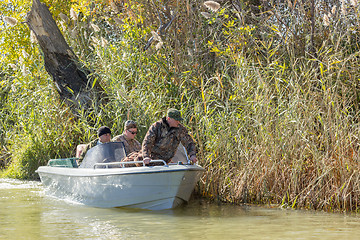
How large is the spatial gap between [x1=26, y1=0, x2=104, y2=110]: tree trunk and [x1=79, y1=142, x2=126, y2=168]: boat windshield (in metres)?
3.32

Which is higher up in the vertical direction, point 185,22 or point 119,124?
point 185,22

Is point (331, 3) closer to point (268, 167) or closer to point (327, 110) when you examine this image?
point (327, 110)

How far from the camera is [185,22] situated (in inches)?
431

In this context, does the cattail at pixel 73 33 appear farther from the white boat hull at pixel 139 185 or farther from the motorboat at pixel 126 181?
the white boat hull at pixel 139 185

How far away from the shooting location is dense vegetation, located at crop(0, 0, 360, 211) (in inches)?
306

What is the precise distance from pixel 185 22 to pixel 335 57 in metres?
3.62

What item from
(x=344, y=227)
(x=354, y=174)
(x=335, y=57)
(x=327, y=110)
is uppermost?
(x=335, y=57)

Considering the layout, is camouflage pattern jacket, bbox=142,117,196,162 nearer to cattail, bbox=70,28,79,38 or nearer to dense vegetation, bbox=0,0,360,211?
dense vegetation, bbox=0,0,360,211

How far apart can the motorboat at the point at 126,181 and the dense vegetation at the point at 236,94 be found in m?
1.02

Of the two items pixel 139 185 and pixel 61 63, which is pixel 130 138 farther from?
pixel 61 63

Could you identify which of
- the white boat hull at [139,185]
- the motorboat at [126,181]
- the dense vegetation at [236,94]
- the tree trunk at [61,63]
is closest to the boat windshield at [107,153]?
the motorboat at [126,181]

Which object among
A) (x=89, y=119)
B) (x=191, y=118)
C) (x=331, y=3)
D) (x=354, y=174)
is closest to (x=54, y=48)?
(x=89, y=119)

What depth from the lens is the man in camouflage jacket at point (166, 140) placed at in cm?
797

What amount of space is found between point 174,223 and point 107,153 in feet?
7.21
